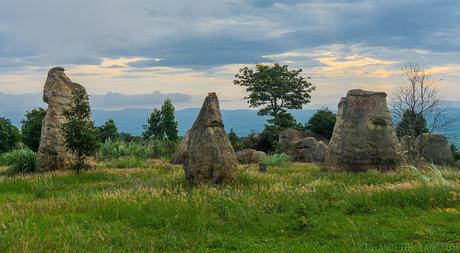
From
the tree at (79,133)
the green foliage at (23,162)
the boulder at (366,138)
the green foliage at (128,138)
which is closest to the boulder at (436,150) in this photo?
the boulder at (366,138)

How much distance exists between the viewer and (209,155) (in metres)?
17.6

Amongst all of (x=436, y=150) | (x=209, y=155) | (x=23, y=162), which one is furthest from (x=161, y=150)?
(x=209, y=155)

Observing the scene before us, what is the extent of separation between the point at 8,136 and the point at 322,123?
2689 cm

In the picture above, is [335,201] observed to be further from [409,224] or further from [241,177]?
[241,177]

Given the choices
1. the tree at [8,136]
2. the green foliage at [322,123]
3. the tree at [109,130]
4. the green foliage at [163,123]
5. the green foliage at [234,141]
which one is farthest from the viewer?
the green foliage at [163,123]

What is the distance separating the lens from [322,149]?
3550cm

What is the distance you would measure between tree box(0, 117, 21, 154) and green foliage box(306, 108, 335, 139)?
83.4 feet

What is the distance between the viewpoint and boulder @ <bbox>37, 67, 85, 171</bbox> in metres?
24.5

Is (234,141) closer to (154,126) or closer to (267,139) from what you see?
(267,139)

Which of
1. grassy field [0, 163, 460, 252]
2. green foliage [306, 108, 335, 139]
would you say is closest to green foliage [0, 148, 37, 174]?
grassy field [0, 163, 460, 252]

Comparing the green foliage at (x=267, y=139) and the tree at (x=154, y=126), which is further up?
the tree at (x=154, y=126)

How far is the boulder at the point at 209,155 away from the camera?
57.6 ft

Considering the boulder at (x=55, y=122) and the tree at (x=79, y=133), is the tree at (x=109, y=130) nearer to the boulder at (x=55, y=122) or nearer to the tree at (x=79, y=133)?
the boulder at (x=55, y=122)

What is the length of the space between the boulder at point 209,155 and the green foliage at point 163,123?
3196cm
